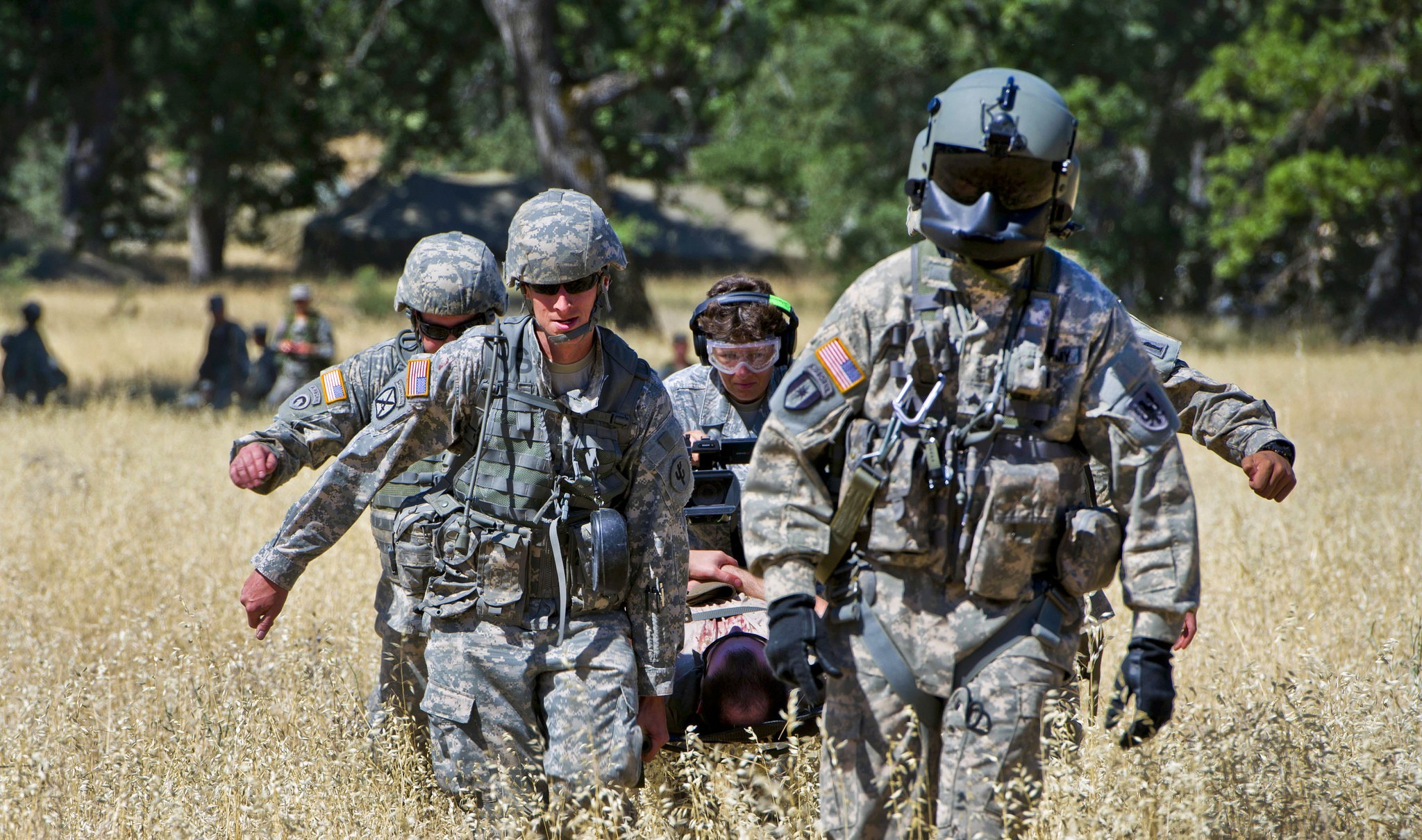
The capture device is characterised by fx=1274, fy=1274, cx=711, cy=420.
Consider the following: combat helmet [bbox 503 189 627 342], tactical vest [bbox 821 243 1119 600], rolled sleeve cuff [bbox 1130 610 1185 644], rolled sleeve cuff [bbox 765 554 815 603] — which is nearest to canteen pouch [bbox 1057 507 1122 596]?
tactical vest [bbox 821 243 1119 600]

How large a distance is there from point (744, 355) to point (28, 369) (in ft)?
35.6

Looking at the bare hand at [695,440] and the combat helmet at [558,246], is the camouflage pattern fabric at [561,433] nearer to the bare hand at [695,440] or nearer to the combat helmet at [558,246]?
the combat helmet at [558,246]

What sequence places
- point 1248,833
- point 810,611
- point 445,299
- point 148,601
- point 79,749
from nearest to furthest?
point 810,611
point 1248,833
point 79,749
point 445,299
point 148,601

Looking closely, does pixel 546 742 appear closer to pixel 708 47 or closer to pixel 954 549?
pixel 954 549

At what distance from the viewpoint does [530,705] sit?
12.0ft

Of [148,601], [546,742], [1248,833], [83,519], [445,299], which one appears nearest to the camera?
[1248,833]

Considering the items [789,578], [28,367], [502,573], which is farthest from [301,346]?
[789,578]

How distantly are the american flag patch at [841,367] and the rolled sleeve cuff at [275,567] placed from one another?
5.68ft

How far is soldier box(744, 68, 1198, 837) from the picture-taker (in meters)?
2.68

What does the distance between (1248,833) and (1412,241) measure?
1967 centimetres

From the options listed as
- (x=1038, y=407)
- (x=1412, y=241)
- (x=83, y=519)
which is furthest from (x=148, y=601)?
(x=1412, y=241)

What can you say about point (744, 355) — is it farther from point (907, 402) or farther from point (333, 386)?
point (907, 402)

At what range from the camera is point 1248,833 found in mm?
3254

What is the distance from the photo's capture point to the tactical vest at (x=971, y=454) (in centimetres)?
270
